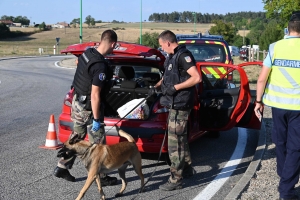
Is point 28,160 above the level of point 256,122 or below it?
below

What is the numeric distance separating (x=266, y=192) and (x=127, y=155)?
1647 millimetres

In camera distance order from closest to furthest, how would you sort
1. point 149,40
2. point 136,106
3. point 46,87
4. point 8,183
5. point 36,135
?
point 8,183 → point 136,106 → point 36,135 → point 46,87 → point 149,40

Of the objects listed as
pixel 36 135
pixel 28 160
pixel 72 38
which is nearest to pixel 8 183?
pixel 28 160

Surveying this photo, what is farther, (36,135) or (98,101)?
(36,135)

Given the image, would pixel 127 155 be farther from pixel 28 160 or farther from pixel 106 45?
pixel 28 160

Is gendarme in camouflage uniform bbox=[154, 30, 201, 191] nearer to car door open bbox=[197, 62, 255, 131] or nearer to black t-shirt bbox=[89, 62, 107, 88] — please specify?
black t-shirt bbox=[89, 62, 107, 88]

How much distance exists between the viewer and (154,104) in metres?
5.98

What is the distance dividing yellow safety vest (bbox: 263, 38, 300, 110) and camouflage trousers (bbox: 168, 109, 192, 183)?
1.09 m

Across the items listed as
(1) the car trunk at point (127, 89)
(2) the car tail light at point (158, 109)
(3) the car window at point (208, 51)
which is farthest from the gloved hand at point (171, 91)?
(3) the car window at point (208, 51)

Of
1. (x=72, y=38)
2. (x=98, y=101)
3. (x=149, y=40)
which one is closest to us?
(x=98, y=101)

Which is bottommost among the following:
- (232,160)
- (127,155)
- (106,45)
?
(232,160)

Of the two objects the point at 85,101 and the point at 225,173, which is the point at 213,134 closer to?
the point at 225,173

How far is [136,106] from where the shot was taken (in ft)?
18.9

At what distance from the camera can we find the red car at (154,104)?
5855mm
